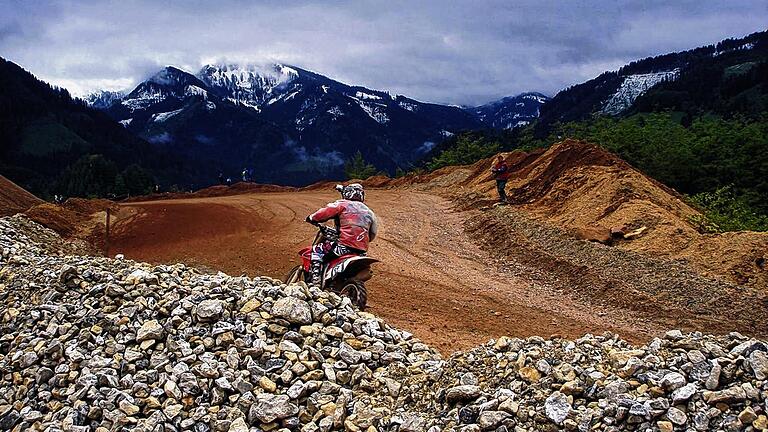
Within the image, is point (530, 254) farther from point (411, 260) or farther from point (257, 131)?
point (257, 131)

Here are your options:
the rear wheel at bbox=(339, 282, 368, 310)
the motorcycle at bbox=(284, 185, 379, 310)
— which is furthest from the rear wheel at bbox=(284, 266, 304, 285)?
the rear wheel at bbox=(339, 282, 368, 310)

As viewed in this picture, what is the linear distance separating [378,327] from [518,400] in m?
1.98

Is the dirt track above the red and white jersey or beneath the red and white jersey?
beneath

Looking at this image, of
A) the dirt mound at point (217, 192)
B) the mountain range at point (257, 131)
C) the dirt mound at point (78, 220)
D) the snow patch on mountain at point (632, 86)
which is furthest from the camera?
the snow patch on mountain at point (632, 86)

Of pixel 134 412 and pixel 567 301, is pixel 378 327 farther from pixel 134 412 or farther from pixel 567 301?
pixel 567 301

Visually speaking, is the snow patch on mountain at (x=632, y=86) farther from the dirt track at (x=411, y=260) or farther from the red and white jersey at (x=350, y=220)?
the red and white jersey at (x=350, y=220)

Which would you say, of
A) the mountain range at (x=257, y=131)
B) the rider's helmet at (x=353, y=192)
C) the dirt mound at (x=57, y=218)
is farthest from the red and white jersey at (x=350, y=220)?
the mountain range at (x=257, y=131)

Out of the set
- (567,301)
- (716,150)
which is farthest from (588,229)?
(716,150)

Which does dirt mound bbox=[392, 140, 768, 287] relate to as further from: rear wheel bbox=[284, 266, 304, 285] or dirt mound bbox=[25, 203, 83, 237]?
dirt mound bbox=[25, 203, 83, 237]

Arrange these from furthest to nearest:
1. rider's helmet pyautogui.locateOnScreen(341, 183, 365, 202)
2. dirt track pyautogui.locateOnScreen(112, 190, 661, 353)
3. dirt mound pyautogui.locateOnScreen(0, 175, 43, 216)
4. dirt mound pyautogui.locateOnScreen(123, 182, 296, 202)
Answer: dirt mound pyautogui.locateOnScreen(123, 182, 296, 202) < dirt mound pyautogui.locateOnScreen(0, 175, 43, 216) < dirt track pyautogui.locateOnScreen(112, 190, 661, 353) < rider's helmet pyautogui.locateOnScreen(341, 183, 365, 202)

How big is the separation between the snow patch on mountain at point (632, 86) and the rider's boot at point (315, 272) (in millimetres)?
141862

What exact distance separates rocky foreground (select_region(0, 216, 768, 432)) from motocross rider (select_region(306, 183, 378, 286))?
34.0 inches

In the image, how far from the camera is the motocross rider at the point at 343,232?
→ 7.28 meters

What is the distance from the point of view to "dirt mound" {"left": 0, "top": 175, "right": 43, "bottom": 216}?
1544 centimetres
